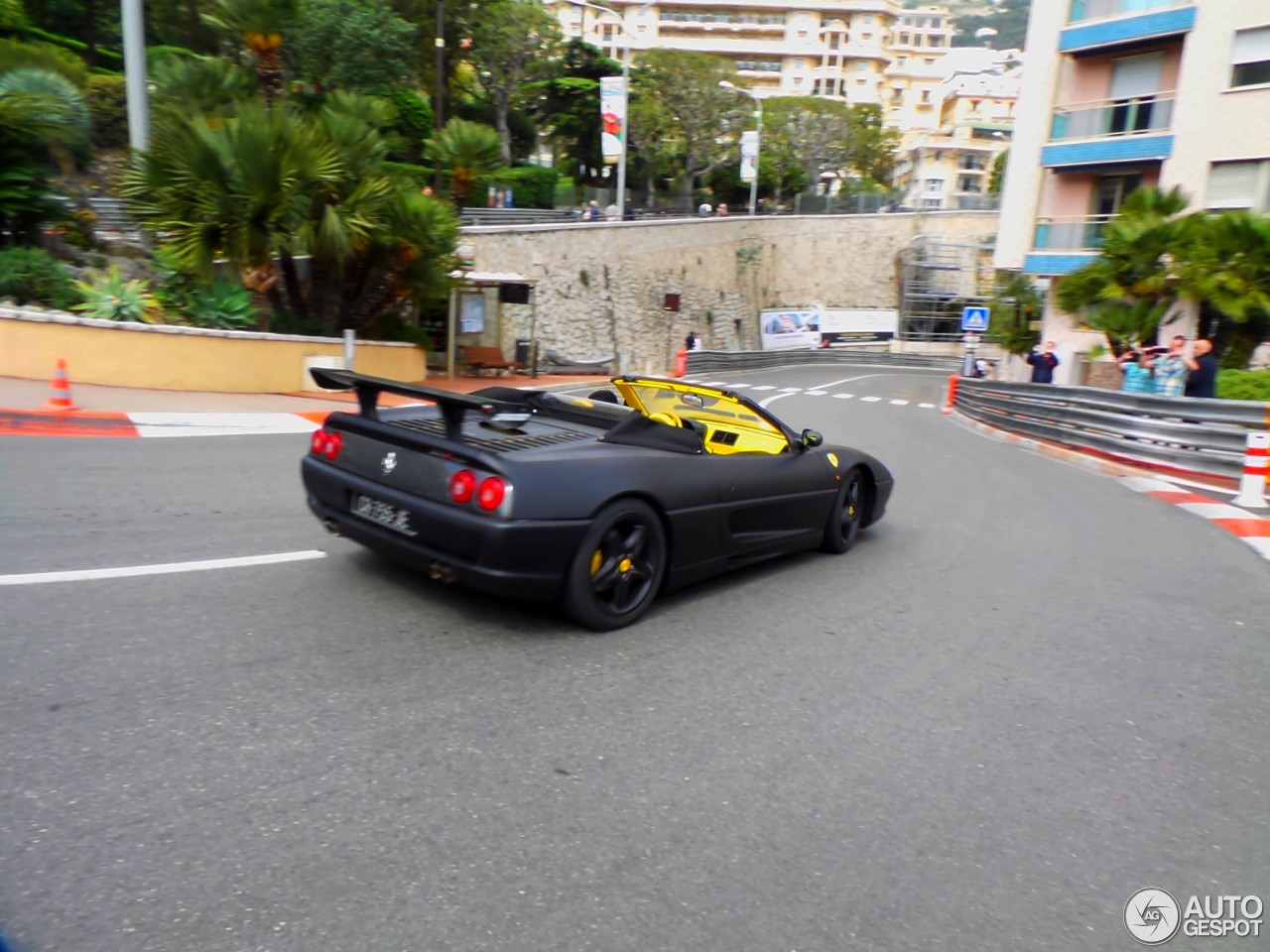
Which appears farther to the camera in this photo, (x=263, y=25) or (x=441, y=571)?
(x=263, y=25)

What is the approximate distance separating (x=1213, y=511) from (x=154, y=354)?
1301 cm

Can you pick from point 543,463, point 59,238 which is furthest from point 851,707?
point 59,238

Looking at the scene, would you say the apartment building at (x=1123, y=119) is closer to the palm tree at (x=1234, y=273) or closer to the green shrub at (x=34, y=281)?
→ the palm tree at (x=1234, y=273)

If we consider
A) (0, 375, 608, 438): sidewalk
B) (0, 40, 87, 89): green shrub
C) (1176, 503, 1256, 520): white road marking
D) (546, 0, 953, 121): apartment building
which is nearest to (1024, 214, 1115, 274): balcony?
(1176, 503, 1256, 520): white road marking

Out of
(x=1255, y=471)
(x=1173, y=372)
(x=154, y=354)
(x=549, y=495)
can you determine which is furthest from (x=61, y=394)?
(x=1173, y=372)

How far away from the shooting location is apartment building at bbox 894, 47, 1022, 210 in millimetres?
106375

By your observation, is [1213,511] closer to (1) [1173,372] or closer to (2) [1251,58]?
(1) [1173,372]

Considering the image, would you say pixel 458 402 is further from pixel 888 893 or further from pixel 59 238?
pixel 59 238

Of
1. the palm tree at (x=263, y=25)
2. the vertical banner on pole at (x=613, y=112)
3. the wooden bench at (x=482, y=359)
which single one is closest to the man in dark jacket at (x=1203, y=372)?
the wooden bench at (x=482, y=359)

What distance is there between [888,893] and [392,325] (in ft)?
58.6

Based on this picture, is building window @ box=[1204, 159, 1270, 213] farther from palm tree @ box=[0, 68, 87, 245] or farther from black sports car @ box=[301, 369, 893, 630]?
palm tree @ box=[0, 68, 87, 245]

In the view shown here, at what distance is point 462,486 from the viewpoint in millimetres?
4598

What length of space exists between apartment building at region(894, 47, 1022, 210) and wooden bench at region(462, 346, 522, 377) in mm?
84000

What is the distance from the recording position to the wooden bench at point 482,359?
23.5 m
